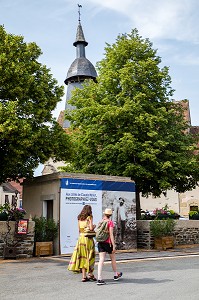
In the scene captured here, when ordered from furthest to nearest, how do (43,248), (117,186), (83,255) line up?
(117,186) → (43,248) → (83,255)

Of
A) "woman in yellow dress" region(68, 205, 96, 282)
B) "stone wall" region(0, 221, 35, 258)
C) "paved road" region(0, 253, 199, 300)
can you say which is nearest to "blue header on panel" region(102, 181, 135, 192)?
"stone wall" region(0, 221, 35, 258)

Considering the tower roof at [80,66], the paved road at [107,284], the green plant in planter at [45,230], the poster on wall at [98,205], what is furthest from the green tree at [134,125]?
the tower roof at [80,66]

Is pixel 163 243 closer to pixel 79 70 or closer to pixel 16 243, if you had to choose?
pixel 16 243

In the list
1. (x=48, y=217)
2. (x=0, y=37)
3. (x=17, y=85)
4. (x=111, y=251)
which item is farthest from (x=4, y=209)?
(x=111, y=251)

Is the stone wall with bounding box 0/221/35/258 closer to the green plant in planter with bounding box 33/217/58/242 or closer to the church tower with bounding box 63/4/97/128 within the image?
the green plant in planter with bounding box 33/217/58/242

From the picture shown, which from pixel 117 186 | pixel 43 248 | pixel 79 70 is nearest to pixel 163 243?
pixel 117 186

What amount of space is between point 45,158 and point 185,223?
9.02m

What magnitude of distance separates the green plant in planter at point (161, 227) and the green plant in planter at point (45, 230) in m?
5.52

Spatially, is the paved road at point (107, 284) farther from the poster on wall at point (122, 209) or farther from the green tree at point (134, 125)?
the green tree at point (134, 125)

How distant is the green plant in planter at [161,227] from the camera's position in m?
19.0

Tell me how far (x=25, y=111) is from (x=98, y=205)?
539 centimetres

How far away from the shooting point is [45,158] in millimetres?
17125

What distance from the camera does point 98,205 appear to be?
17.4 m

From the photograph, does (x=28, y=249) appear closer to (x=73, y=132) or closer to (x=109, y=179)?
(x=109, y=179)
